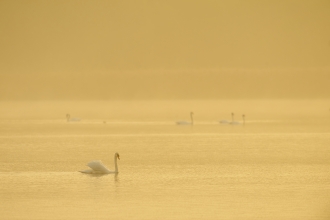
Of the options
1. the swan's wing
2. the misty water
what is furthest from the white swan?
the misty water

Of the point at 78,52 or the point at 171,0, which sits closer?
the point at 78,52

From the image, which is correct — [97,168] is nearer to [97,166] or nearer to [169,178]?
[97,166]

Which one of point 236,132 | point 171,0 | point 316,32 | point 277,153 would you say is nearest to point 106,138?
point 236,132

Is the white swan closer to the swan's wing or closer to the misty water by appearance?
the swan's wing

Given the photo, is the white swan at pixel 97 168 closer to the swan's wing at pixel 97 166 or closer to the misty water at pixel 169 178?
the swan's wing at pixel 97 166

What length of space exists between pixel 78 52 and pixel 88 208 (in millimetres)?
98712

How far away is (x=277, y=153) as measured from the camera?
78.1 feet

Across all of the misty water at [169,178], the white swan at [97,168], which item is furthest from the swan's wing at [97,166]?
the misty water at [169,178]

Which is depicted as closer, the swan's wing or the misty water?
the misty water

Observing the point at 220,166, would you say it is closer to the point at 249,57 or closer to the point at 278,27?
the point at 249,57

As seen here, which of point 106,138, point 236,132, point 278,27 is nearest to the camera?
point 106,138

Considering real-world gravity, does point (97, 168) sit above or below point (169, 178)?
above

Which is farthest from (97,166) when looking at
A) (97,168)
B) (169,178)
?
(169,178)

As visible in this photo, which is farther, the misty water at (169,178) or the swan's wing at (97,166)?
the swan's wing at (97,166)
